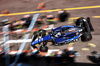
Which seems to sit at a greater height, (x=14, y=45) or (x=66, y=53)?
(x=14, y=45)

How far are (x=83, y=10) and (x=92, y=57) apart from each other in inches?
181

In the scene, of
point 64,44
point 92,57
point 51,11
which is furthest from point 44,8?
point 92,57

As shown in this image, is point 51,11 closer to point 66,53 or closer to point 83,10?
point 83,10

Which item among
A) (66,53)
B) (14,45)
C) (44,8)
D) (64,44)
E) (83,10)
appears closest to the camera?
(66,53)

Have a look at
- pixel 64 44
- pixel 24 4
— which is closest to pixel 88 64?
pixel 64 44

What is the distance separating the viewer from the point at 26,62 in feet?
26.2

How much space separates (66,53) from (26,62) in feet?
9.53

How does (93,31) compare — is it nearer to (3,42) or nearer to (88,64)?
(88,64)

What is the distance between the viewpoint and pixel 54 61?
7684mm

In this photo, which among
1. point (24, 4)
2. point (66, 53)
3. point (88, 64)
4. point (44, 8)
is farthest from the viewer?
point (24, 4)

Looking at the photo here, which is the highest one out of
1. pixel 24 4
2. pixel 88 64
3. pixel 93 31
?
pixel 24 4

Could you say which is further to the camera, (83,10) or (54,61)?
(83,10)

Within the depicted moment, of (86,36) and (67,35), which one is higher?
(67,35)

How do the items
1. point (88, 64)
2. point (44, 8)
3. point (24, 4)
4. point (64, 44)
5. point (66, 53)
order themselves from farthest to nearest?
1. point (24, 4)
2. point (44, 8)
3. point (64, 44)
4. point (66, 53)
5. point (88, 64)
